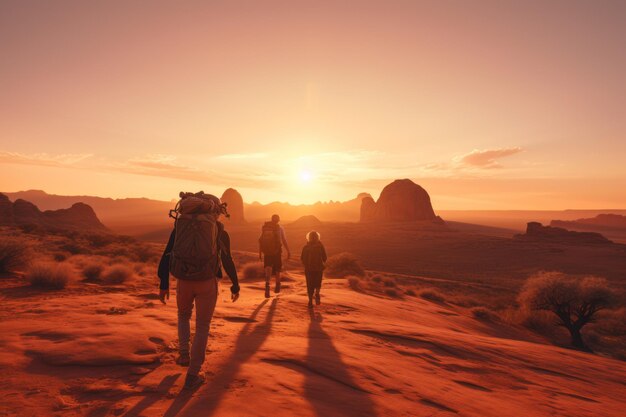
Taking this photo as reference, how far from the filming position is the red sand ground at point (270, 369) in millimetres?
3484

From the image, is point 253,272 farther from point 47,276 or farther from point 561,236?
point 561,236

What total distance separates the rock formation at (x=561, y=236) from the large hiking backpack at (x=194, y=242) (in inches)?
2956

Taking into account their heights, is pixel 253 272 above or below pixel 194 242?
below

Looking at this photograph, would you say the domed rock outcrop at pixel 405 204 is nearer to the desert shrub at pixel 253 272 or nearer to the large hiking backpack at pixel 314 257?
the desert shrub at pixel 253 272

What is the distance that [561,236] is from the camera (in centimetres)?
6762

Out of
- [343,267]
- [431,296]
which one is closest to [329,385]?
[431,296]

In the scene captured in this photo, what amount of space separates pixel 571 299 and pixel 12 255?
2321 cm

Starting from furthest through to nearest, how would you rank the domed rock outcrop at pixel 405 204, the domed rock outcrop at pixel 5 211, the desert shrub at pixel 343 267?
1. the domed rock outcrop at pixel 405 204
2. the domed rock outcrop at pixel 5 211
3. the desert shrub at pixel 343 267

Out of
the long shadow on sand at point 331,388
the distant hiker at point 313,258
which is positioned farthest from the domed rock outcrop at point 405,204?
the long shadow on sand at point 331,388

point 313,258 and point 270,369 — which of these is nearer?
point 270,369

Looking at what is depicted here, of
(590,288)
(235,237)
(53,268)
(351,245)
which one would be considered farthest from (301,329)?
(235,237)

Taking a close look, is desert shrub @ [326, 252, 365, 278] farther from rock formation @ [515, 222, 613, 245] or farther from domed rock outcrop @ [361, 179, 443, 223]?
domed rock outcrop @ [361, 179, 443, 223]

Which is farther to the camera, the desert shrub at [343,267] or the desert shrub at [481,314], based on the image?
the desert shrub at [343,267]

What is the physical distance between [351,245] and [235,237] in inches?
1095
